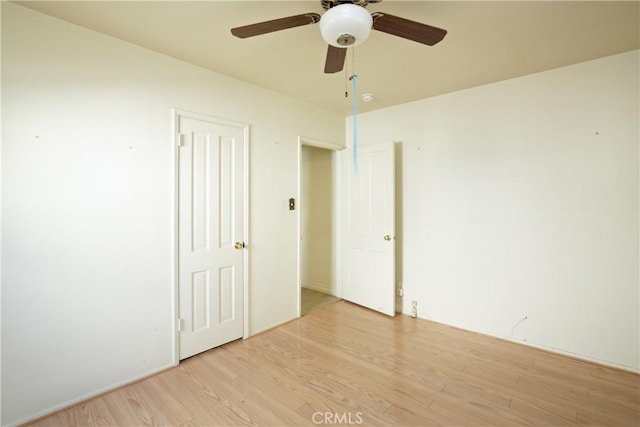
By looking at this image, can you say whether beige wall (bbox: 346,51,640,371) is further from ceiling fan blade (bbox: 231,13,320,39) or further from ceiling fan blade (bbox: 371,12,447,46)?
ceiling fan blade (bbox: 231,13,320,39)

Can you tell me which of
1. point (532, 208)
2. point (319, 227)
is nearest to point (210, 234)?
point (319, 227)

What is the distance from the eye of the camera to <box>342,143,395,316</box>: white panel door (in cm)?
333

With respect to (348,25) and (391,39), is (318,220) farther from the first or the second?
(348,25)

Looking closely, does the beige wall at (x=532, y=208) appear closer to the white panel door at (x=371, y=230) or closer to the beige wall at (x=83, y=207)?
the white panel door at (x=371, y=230)

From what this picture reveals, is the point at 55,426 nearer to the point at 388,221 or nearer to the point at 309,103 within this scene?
the point at 388,221

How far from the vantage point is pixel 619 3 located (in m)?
1.69

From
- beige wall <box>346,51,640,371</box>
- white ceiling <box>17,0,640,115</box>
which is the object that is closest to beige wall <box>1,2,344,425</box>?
white ceiling <box>17,0,640,115</box>

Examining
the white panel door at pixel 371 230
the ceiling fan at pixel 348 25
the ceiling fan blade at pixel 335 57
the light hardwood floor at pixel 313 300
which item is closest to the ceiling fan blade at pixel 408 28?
the ceiling fan at pixel 348 25

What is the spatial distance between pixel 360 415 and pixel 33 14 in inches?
124

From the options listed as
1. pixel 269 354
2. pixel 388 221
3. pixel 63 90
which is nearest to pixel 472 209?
pixel 388 221

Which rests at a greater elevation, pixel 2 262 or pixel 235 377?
pixel 2 262

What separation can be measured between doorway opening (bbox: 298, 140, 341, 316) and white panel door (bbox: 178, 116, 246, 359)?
Result: 4.40 ft

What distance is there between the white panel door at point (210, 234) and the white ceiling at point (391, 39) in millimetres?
610

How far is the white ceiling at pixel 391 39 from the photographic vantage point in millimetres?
1727
